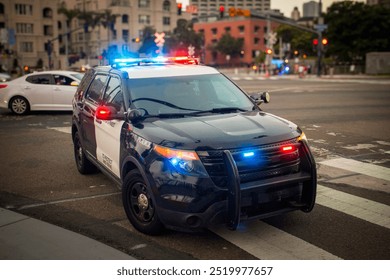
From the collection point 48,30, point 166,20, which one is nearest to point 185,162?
point 48,30

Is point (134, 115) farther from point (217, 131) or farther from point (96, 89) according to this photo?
point (96, 89)

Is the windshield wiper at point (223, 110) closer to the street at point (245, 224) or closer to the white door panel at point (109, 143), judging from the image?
the white door panel at point (109, 143)

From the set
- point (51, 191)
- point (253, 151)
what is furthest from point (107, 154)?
point (253, 151)

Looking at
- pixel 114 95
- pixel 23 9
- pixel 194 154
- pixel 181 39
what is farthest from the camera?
pixel 181 39

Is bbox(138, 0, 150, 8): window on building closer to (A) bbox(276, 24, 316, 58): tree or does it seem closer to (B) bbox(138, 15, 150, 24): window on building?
(B) bbox(138, 15, 150, 24): window on building

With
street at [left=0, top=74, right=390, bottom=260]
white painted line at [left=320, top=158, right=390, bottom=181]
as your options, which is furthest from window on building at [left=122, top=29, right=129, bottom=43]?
white painted line at [left=320, top=158, right=390, bottom=181]

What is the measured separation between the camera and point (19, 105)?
1612 cm

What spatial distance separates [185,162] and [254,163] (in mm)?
687

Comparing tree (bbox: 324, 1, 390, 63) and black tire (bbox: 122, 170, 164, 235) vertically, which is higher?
tree (bbox: 324, 1, 390, 63)

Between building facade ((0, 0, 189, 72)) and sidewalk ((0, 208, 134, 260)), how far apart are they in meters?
→ 69.9

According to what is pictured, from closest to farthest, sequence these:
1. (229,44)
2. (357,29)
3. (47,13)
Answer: (357,29)
(47,13)
(229,44)

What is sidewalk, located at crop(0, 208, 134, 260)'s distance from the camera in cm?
434

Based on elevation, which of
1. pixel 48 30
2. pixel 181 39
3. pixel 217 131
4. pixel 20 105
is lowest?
pixel 20 105

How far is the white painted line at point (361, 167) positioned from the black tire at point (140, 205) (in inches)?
169
